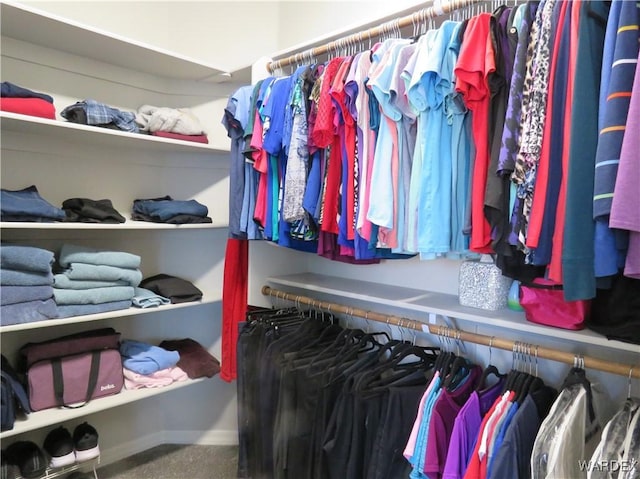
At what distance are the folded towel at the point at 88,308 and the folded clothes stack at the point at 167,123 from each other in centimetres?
80

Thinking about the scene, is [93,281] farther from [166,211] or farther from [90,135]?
[90,135]

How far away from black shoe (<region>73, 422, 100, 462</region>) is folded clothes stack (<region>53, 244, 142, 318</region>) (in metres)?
0.57

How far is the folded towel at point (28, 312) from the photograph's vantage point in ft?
5.05

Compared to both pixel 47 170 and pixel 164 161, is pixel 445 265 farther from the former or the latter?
pixel 47 170

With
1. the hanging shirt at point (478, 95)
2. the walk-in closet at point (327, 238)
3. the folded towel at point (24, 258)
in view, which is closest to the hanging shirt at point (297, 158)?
the walk-in closet at point (327, 238)

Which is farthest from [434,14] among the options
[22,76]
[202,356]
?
[202,356]

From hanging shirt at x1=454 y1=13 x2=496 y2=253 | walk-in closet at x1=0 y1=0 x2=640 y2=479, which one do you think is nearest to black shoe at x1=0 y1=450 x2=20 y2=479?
walk-in closet at x1=0 y1=0 x2=640 y2=479

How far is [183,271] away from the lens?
2.36 m

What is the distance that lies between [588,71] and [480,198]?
35cm

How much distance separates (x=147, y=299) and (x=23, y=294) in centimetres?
47

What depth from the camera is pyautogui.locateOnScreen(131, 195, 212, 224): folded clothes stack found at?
1.99 m

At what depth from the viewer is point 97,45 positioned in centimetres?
182

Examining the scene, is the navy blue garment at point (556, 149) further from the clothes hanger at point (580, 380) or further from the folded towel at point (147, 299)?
the folded towel at point (147, 299)

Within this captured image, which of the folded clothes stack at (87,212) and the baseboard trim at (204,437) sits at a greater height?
the folded clothes stack at (87,212)
